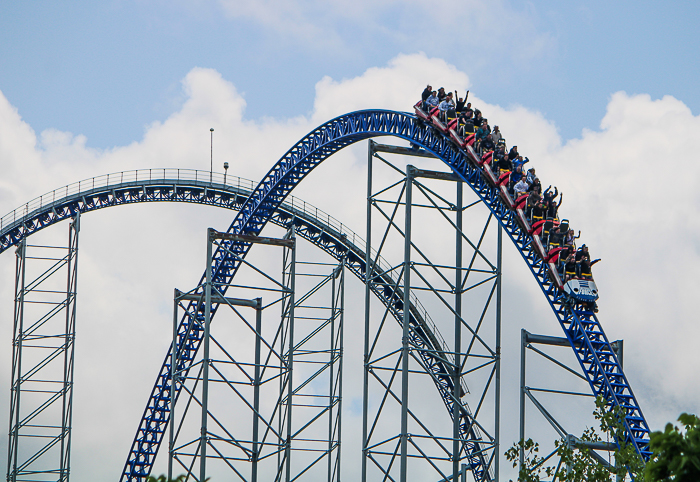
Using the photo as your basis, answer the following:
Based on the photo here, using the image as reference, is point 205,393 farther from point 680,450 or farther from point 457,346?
point 680,450

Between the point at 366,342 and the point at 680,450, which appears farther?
the point at 366,342

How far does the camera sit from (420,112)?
18.2m

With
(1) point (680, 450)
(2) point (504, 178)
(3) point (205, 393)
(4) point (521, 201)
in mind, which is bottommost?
(1) point (680, 450)

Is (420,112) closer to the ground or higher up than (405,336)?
higher up

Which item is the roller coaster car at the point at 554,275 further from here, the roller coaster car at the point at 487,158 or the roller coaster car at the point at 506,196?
the roller coaster car at the point at 487,158

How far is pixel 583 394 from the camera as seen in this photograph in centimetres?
1519

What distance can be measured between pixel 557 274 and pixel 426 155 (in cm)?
402

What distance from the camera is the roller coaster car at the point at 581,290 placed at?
15.2 m

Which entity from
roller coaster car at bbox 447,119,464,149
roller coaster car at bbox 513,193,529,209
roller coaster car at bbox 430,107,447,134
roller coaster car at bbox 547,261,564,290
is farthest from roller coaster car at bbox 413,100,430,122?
roller coaster car at bbox 547,261,564,290

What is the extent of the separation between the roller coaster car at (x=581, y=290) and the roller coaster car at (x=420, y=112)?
4260mm

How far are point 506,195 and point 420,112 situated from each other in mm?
2773

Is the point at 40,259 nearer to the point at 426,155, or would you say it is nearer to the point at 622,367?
the point at 426,155

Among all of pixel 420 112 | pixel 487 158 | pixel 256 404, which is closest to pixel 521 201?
pixel 487 158

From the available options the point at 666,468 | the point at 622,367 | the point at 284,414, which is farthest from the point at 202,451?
the point at 666,468
